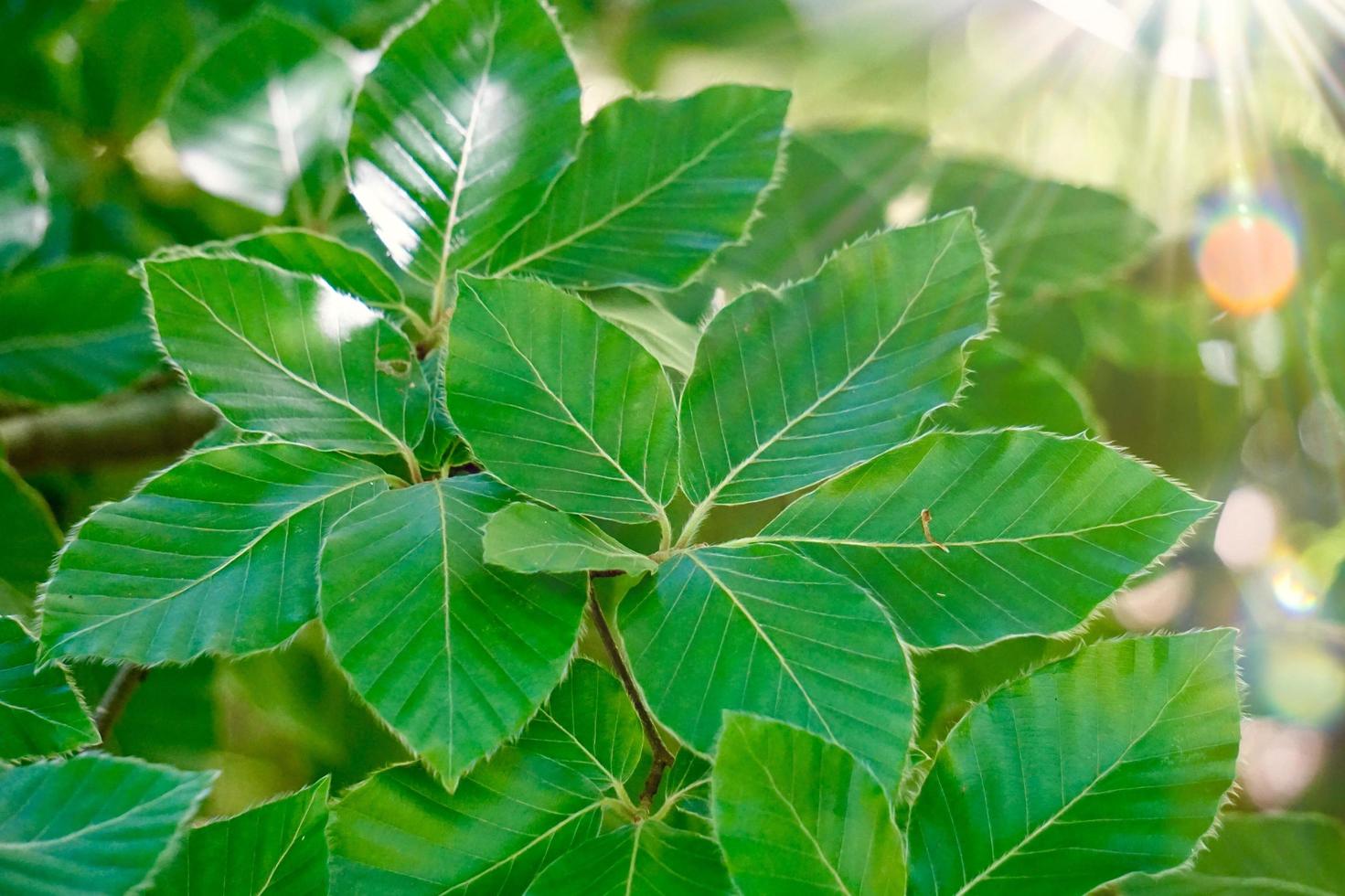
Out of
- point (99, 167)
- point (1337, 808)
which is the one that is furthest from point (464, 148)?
point (1337, 808)

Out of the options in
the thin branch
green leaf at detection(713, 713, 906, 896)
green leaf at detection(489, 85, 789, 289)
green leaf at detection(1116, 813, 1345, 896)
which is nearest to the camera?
green leaf at detection(713, 713, 906, 896)

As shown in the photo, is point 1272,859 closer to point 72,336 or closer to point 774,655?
point 774,655

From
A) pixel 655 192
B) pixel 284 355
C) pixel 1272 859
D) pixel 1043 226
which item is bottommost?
pixel 1272 859

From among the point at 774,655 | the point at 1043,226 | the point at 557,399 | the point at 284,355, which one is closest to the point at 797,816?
the point at 774,655

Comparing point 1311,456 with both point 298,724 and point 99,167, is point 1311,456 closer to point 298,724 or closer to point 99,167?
point 298,724

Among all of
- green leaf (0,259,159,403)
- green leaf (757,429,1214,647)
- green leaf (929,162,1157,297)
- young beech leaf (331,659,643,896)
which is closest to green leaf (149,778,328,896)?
young beech leaf (331,659,643,896)

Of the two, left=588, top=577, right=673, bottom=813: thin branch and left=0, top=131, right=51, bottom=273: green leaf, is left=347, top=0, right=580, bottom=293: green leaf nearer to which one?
left=588, top=577, right=673, bottom=813: thin branch
